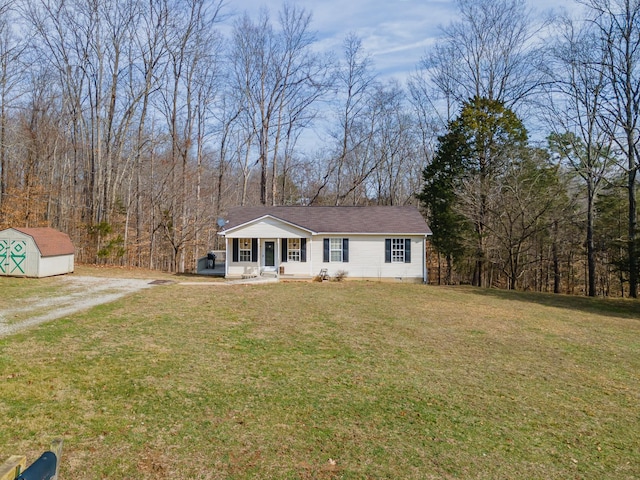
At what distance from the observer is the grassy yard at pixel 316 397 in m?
4.16

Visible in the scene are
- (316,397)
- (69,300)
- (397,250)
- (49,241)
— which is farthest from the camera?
(397,250)

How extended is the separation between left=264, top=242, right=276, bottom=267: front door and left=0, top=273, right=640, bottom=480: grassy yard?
8.67 metres

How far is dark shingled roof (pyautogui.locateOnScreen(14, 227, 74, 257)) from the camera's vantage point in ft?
50.6

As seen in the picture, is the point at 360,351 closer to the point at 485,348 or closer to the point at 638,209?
the point at 485,348

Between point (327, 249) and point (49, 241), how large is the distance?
38.3 feet

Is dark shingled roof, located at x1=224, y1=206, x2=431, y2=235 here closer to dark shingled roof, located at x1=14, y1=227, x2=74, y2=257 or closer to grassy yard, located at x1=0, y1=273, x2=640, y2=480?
dark shingled roof, located at x1=14, y1=227, x2=74, y2=257

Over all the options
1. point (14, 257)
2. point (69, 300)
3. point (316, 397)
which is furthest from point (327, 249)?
point (316, 397)

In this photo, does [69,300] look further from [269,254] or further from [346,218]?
[346,218]

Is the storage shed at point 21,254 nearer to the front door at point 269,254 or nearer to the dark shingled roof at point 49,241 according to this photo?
the dark shingled roof at point 49,241

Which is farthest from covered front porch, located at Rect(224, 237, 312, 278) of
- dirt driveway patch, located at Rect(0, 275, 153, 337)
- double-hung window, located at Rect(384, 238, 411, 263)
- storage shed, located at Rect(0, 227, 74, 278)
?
storage shed, located at Rect(0, 227, 74, 278)

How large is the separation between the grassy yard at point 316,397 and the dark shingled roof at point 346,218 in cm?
924

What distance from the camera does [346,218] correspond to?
2119 centimetres

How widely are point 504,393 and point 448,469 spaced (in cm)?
258

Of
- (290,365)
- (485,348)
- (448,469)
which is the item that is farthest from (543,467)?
(485,348)
